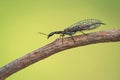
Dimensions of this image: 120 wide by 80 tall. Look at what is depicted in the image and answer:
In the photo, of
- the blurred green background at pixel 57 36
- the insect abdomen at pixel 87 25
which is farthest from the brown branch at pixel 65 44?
the blurred green background at pixel 57 36

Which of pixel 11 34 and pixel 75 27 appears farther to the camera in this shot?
pixel 11 34

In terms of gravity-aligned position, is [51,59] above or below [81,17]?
below

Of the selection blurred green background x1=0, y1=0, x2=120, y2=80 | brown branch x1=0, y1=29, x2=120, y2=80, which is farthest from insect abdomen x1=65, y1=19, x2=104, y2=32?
blurred green background x1=0, y1=0, x2=120, y2=80

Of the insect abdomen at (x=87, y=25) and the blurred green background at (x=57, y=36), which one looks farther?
the blurred green background at (x=57, y=36)

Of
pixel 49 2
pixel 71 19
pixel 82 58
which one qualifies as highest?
pixel 49 2

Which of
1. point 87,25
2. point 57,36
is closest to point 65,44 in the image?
point 87,25

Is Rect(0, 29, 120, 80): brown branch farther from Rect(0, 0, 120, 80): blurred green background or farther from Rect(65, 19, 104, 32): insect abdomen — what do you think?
Rect(0, 0, 120, 80): blurred green background

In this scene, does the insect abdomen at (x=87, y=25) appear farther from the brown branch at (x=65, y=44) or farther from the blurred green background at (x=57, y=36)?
the blurred green background at (x=57, y=36)

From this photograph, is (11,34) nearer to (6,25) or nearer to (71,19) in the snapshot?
(6,25)

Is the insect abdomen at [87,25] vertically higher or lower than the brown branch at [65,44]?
higher

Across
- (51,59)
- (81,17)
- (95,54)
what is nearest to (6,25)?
(51,59)
